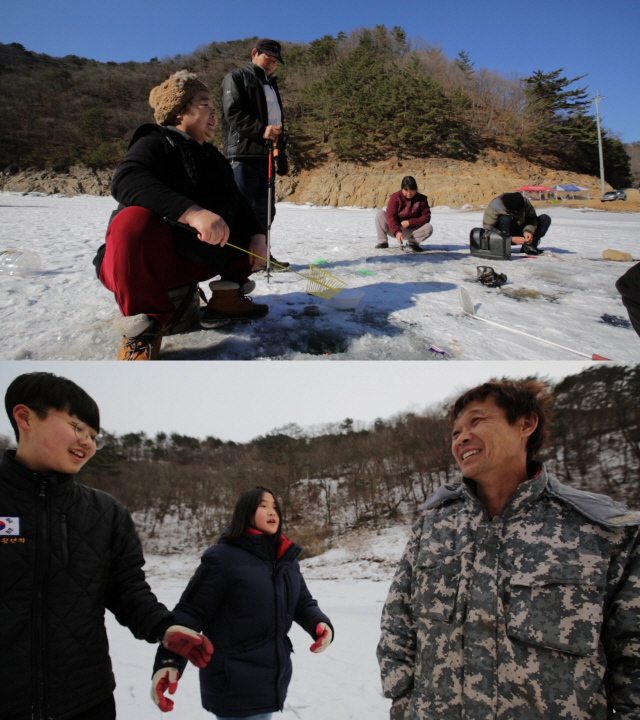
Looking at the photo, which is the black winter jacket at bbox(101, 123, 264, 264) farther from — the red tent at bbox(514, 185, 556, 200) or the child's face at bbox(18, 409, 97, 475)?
the red tent at bbox(514, 185, 556, 200)

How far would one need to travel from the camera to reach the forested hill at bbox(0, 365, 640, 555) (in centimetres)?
338

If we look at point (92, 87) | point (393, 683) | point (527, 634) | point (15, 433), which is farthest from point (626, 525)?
point (92, 87)

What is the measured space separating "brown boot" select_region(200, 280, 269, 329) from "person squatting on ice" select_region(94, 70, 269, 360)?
0.42 ft

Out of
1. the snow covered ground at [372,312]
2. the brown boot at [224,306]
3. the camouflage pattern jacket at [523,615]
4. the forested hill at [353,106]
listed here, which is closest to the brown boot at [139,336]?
the snow covered ground at [372,312]

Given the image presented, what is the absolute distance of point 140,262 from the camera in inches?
78.8

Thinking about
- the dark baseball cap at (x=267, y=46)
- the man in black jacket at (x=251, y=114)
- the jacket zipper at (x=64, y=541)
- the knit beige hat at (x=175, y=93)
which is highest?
the dark baseball cap at (x=267, y=46)

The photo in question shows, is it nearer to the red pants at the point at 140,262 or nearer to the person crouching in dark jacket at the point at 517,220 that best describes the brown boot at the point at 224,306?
the red pants at the point at 140,262

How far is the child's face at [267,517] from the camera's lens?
184 centimetres

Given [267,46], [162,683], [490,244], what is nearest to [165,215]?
[162,683]

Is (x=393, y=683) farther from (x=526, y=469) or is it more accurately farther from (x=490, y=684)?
(x=526, y=469)

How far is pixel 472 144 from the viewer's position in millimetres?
16625

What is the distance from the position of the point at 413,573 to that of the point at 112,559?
868 mm

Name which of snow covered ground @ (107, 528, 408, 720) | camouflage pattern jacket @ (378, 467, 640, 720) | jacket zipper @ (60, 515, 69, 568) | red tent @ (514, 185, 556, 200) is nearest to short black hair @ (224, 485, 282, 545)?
jacket zipper @ (60, 515, 69, 568)

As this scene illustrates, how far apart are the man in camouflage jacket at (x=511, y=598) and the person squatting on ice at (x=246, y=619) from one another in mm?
532
